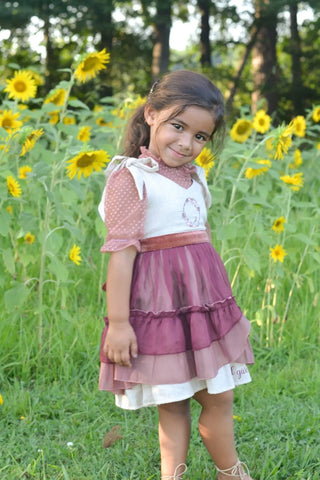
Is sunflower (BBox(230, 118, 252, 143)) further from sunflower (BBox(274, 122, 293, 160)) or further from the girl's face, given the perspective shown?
the girl's face

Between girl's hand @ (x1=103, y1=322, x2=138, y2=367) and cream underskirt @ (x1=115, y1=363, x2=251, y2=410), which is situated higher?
girl's hand @ (x1=103, y1=322, x2=138, y2=367)

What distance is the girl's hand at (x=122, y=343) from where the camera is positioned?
5.64 feet

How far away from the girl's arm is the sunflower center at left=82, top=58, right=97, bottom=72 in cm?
134

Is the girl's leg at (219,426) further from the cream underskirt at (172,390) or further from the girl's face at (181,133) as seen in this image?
the girl's face at (181,133)

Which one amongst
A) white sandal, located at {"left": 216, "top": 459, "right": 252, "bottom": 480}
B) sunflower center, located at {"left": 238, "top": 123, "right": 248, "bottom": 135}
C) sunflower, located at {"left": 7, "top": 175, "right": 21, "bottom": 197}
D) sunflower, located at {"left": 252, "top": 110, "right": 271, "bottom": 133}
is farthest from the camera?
sunflower center, located at {"left": 238, "top": 123, "right": 248, "bottom": 135}

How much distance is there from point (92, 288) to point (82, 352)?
591 millimetres

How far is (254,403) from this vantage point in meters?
2.56

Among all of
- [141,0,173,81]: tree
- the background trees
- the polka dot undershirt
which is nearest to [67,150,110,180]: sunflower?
the polka dot undershirt

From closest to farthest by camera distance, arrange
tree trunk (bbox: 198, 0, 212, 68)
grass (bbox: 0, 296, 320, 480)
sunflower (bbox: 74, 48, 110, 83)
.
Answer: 1. grass (bbox: 0, 296, 320, 480)
2. sunflower (bbox: 74, 48, 110, 83)
3. tree trunk (bbox: 198, 0, 212, 68)

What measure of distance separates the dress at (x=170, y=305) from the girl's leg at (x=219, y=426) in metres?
0.08

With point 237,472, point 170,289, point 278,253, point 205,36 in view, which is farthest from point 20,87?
point 205,36

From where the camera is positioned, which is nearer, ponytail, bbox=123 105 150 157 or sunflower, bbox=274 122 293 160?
ponytail, bbox=123 105 150 157

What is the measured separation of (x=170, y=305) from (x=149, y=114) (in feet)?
1.88

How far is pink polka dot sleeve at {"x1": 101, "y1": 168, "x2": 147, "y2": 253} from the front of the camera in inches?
68.6
